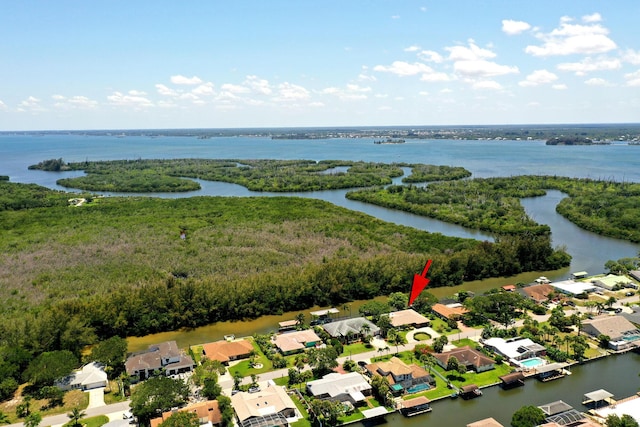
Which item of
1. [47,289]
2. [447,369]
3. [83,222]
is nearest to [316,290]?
[447,369]

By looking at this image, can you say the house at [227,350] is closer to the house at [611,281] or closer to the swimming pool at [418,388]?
the swimming pool at [418,388]

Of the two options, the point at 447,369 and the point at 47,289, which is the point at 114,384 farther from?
the point at 447,369

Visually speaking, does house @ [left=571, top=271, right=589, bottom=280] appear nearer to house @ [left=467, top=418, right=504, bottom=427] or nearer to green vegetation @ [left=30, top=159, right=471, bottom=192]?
house @ [left=467, top=418, right=504, bottom=427]

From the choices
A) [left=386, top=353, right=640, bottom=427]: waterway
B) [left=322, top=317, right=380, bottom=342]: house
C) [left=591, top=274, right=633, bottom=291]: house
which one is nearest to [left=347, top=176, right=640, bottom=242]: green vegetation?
[left=591, top=274, right=633, bottom=291]: house

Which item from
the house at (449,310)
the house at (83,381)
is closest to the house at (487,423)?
the house at (449,310)

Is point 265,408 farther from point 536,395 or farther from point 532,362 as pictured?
point 532,362

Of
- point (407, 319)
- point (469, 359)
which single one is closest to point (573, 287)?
point (407, 319)
